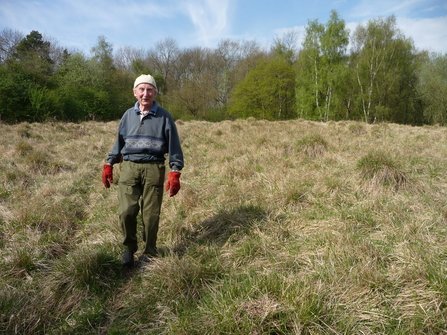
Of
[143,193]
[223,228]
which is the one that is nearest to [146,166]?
[143,193]

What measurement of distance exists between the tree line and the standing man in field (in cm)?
1889

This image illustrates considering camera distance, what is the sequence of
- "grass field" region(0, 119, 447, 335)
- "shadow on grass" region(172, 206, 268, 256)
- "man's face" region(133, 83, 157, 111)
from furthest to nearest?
"shadow on grass" region(172, 206, 268, 256), "man's face" region(133, 83, 157, 111), "grass field" region(0, 119, 447, 335)

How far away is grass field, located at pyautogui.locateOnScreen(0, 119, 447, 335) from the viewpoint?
5.73 feet

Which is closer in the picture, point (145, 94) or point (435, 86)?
point (145, 94)

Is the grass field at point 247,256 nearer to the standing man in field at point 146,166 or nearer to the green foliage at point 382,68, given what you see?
the standing man in field at point 146,166

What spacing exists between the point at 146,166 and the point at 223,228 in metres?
1.31

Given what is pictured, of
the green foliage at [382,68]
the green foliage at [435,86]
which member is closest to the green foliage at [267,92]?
the green foliage at [382,68]

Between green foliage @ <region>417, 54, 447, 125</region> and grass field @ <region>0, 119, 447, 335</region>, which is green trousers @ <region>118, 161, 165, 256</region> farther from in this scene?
green foliage @ <region>417, 54, 447, 125</region>

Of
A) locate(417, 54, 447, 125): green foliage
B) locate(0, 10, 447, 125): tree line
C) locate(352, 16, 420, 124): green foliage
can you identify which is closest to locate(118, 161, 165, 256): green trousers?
locate(0, 10, 447, 125): tree line

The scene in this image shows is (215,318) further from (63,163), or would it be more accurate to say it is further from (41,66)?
(41,66)

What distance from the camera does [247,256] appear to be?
2.56 m

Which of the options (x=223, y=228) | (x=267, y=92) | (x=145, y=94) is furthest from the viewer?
(x=267, y=92)

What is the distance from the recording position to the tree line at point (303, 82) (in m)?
22.2

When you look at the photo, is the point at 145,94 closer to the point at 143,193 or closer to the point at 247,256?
the point at 143,193
